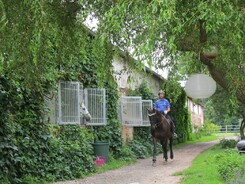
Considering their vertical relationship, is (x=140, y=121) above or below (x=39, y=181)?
above

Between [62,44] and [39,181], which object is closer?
[62,44]

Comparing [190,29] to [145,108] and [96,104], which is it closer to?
[96,104]

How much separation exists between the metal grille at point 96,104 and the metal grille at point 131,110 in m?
2.36

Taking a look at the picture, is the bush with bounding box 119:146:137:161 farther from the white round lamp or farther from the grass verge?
the white round lamp

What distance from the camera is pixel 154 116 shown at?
13.3 m

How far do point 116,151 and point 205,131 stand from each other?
2656 centimetres

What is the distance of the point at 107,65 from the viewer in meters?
6.61

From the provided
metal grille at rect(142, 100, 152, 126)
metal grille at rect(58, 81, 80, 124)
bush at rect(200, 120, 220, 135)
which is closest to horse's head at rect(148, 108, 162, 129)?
metal grille at rect(58, 81, 80, 124)

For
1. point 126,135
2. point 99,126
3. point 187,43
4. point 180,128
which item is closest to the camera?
point 187,43

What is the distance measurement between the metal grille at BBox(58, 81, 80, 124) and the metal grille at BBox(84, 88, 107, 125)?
110 centimetres

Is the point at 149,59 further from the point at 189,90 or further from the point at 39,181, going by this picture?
the point at 39,181

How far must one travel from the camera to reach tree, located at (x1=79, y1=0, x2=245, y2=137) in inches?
178

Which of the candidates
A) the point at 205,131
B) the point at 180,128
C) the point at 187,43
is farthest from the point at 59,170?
the point at 205,131

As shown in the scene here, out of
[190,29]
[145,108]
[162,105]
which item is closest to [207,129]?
[145,108]
